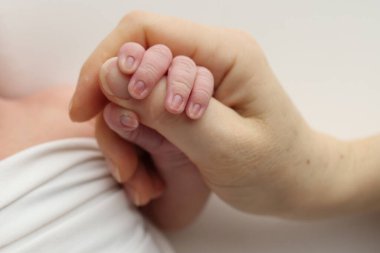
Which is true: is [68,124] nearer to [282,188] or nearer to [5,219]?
[5,219]

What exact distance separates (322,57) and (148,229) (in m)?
0.37

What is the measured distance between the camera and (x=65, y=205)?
2.08 feet

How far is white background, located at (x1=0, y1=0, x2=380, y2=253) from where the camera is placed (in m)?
0.79

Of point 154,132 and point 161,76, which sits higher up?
Result: point 161,76

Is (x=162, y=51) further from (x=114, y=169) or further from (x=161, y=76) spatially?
(x=114, y=169)

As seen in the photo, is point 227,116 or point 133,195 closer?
point 227,116

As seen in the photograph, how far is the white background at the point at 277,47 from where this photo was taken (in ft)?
2.60

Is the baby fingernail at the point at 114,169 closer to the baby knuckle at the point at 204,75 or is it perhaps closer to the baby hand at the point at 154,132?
the baby hand at the point at 154,132

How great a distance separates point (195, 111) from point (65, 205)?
8.8 inches

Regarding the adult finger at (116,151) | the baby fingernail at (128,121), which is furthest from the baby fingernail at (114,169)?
the baby fingernail at (128,121)

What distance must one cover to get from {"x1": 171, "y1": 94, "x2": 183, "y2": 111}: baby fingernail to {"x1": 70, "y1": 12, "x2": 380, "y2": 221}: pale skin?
0.01 metres

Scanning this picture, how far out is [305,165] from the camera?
0.65 metres

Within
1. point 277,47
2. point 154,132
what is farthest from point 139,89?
point 277,47

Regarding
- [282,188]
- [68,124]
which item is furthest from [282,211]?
[68,124]
